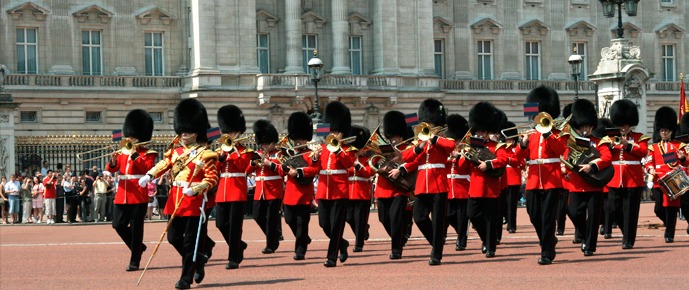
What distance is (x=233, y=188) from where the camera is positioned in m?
15.6

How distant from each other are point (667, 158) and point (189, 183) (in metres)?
6.96

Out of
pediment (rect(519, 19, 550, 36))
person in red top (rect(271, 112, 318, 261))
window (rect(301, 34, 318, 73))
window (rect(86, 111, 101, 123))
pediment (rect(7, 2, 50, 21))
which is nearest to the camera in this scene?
person in red top (rect(271, 112, 318, 261))

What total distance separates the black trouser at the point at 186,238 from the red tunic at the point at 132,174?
2.36 meters

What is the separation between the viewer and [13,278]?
1498 centimetres

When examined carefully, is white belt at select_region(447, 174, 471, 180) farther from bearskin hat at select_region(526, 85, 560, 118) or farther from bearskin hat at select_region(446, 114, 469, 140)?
bearskin hat at select_region(526, 85, 560, 118)

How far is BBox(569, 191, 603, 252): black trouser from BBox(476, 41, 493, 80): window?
117ft

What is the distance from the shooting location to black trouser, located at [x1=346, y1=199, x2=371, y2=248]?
16312mm

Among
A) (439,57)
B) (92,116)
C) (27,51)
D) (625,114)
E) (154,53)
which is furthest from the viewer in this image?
(439,57)

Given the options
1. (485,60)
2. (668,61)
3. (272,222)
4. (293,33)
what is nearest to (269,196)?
(272,222)

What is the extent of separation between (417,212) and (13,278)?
4532 mm

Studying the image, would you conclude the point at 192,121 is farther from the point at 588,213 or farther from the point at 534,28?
the point at 534,28

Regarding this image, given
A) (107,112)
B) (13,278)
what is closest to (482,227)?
(13,278)

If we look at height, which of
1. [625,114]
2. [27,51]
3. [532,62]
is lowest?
[625,114]

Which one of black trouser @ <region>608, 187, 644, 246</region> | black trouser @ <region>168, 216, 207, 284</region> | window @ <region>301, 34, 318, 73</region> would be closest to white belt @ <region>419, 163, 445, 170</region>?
black trouser @ <region>608, 187, 644, 246</region>
